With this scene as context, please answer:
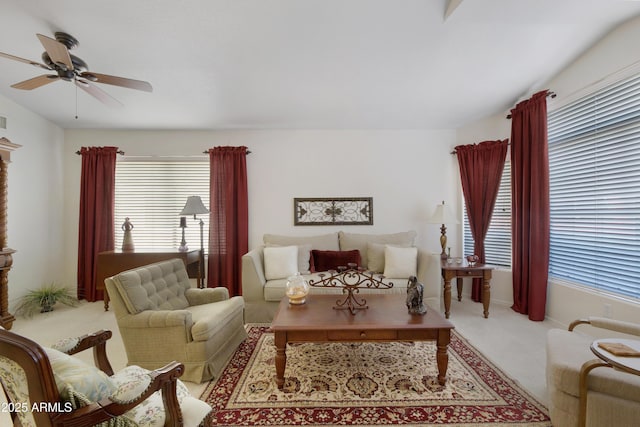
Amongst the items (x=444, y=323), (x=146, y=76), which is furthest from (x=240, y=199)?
(x=444, y=323)

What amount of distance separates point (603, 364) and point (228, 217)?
3861mm

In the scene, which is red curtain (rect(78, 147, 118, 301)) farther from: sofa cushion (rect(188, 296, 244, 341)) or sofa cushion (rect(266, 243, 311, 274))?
sofa cushion (rect(266, 243, 311, 274))

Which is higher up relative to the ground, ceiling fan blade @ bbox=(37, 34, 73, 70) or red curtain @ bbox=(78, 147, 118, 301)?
ceiling fan blade @ bbox=(37, 34, 73, 70)

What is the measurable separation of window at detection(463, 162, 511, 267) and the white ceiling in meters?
1.02

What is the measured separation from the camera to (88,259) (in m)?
3.89

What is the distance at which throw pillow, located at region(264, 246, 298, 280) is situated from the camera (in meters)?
3.24

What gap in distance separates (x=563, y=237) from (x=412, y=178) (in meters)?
1.90

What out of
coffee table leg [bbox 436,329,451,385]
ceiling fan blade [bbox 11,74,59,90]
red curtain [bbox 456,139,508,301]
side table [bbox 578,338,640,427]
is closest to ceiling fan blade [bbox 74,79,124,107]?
ceiling fan blade [bbox 11,74,59,90]

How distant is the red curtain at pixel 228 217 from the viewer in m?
3.96

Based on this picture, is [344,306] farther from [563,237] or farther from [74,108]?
[74,108]

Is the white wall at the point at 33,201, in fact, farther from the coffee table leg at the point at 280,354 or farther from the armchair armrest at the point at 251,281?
the coffee table leg at the point at 280,354

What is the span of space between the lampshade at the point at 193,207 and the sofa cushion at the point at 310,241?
3.06ft

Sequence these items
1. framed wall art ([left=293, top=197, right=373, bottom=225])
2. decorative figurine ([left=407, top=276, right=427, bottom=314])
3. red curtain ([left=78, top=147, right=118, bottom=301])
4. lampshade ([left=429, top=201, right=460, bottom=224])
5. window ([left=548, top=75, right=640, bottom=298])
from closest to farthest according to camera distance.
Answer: decorative figurine ([left=407, top=276, right=427, bottom=314]) < window ([left=548, top=75, right=640, bottom=298]) < lampshade ([left=429, top=201, right=460, bottom=224]) < red curtain ([left=78, top=147, right=118, bottom=301]) < framed wall art ([left=293, top=197, right=373, bottom=225])

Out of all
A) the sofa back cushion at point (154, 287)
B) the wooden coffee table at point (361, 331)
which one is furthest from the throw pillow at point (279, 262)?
the wooden coffee table at point (361, 331)
